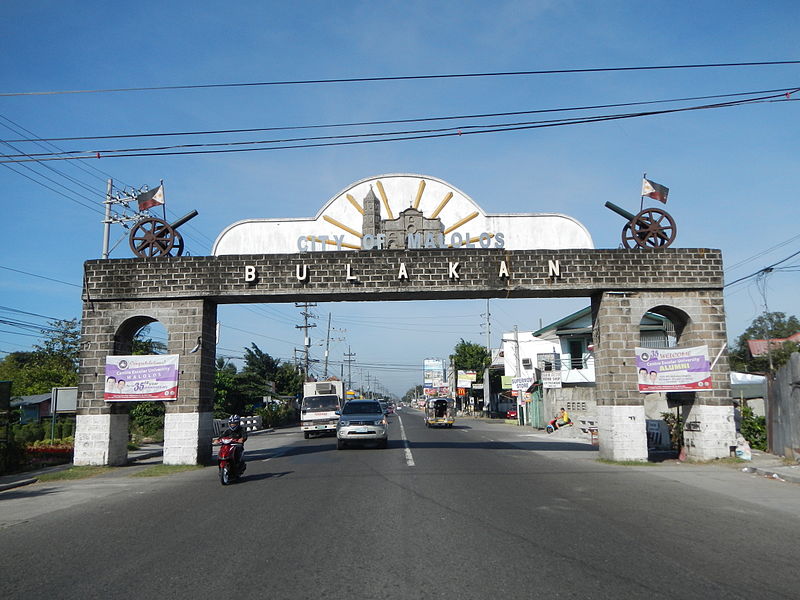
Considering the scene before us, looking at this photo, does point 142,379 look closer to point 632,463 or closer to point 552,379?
point 632,463

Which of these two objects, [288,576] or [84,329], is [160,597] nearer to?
[288,576]

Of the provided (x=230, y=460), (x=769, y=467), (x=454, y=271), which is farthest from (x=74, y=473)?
(x=769, y=467)

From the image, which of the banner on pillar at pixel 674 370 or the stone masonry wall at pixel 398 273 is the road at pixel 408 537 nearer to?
the banner on pillar at pixel 674 370

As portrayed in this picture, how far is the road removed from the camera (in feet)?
18.1

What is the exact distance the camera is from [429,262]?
17438 mm

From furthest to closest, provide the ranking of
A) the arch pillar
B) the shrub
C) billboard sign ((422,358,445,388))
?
billboard sign ((422,358,445,388)), the shrub, the arch pillar

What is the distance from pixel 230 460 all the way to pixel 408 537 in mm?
6634

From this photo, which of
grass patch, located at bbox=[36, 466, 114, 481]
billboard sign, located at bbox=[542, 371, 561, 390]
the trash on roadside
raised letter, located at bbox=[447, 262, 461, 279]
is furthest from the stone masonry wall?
billboard sign, located at bbox=[542, 371, 561, 390]

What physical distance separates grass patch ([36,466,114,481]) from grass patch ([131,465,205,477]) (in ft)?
3.75

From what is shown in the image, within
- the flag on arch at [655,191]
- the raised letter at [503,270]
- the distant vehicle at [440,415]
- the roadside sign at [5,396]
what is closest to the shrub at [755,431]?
the flag on arch at [655,191]

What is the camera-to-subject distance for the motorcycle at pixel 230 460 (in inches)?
504

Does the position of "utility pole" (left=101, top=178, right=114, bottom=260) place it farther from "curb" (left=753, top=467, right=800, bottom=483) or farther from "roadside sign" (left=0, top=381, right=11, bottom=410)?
"curb" (left=753, top=467, right=800, bottom=483)

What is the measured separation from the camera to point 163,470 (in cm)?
Result: 1599

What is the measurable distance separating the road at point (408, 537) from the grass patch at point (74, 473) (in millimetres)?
1245
